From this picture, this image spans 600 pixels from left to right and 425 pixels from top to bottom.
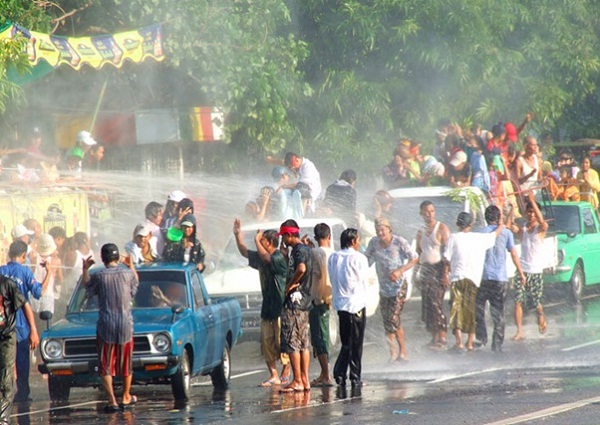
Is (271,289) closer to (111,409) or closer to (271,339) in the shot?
(271,339)

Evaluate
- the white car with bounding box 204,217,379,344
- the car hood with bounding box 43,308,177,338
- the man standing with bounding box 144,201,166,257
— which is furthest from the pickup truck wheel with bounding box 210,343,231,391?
the man standing with bounding box 144,201,166,257

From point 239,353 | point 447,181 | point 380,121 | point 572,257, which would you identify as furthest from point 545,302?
point 239,353

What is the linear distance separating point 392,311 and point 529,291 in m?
3.64

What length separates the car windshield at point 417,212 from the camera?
68.7ft

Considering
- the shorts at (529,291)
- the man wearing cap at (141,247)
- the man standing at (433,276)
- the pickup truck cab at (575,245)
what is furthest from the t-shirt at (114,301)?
the pickup truck cab at (575,245)

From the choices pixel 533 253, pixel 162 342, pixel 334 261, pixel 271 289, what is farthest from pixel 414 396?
pixel 533 253

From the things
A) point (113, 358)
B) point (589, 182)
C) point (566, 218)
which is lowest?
point (113, 358)

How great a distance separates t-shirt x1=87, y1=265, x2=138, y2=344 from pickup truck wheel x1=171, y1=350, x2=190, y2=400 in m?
0.72

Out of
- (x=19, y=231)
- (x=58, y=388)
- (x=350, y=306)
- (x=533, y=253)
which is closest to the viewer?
(x=58, y=388)

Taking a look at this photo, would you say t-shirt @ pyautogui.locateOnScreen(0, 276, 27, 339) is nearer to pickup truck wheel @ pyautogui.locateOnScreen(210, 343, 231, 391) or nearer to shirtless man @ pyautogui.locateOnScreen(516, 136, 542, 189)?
pickup truck wheel @ pyautogui.locateOnScreen(210, 343, 231, 391)

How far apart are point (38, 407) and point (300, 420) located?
3418mm

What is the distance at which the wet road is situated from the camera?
38.4ft

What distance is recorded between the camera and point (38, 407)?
1387 centimetres

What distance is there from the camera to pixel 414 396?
13.0 meters
